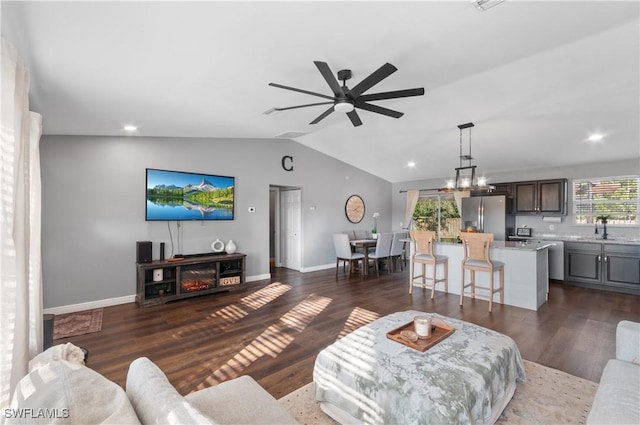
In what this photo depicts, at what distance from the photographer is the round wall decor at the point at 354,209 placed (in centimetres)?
781

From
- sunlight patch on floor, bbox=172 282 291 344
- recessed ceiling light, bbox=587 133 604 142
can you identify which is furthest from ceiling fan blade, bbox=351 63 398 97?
recessed ceiling light, bbox=587 133 604 142

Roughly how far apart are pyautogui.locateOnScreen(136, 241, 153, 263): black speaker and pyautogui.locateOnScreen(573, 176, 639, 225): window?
26.1 ft

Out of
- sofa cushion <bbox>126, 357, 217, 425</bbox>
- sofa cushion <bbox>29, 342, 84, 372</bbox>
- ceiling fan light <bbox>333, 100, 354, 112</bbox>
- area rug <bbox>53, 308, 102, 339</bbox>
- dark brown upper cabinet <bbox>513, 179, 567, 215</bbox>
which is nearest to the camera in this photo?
sofa cushion <bbox>126, 357, 217, 425</bbox>

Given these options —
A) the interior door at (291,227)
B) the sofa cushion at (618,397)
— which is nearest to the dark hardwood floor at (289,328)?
the sofa cushion at (618,397)

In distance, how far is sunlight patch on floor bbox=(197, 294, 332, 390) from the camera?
2.56m

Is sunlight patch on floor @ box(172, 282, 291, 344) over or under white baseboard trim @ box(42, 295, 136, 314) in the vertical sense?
under

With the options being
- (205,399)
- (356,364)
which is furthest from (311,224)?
(205,399)

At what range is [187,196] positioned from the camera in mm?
5098

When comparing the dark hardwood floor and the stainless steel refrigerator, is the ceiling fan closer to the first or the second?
the dark hardwood floor

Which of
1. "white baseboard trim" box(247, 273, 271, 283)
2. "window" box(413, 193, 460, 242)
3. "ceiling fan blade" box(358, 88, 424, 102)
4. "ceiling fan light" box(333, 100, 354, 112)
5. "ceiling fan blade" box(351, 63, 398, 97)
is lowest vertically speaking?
"white baseboard trim" box(247, 273, 271, 283)

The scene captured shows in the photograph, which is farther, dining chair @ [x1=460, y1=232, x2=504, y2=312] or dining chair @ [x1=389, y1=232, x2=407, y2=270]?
dining chair @ [x1=389, y1=232, x2=407, y2=270]

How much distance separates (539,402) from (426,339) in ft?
3.05

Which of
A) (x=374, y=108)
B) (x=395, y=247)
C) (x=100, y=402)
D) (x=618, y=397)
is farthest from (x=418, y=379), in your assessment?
(x=395, y=247)

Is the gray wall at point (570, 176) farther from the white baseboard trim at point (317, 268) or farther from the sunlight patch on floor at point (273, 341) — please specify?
the sunlight patch on floor at point (273, 341)
